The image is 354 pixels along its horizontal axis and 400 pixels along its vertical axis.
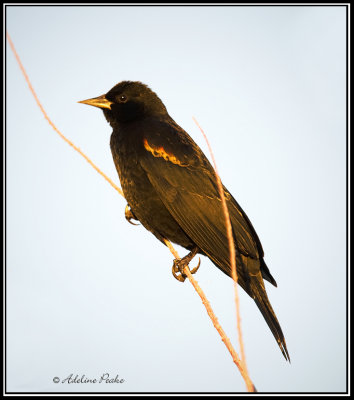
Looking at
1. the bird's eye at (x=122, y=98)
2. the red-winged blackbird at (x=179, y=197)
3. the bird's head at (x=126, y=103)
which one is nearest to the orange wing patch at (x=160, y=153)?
the red-winged blackbird at (x=179, y=197)

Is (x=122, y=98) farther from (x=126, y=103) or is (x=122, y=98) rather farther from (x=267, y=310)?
(x=267, y=310)

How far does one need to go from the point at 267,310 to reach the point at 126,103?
2444 mm

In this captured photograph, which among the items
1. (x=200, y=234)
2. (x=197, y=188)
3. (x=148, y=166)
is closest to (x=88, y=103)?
(x=148, y=166)

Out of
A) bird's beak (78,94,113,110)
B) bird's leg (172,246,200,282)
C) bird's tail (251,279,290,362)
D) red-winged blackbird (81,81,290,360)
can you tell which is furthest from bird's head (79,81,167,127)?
bird's tail (251,279,290,362)

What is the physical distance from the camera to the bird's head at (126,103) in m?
4.01

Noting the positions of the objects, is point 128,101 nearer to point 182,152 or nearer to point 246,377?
point 182,152

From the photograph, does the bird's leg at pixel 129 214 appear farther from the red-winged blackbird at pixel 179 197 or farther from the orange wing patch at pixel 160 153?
the orange wing patch at pixel 160 153

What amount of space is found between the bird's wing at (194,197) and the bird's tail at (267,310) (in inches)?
6.8

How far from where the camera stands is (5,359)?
3826 mm

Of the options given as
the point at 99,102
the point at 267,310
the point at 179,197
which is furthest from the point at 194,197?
the point at 99,102

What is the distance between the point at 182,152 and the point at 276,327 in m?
1.81

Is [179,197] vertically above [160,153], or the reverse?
[160,153]

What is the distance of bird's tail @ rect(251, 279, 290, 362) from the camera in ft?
9.20

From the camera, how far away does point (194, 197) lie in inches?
143
